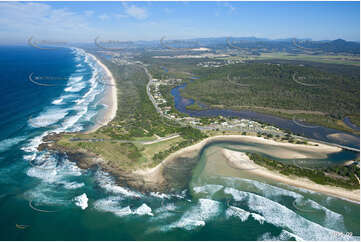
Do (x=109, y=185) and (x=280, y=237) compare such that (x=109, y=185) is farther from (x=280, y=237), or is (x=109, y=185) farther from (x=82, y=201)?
(x=280, y=237)

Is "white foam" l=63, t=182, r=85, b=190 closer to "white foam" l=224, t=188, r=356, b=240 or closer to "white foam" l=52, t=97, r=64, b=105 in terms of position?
"white foam" l=224, t=188, r=356, b=240

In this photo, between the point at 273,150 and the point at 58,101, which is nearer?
the point at 273,150

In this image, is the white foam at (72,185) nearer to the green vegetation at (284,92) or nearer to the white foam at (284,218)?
the white foam at (284,218)

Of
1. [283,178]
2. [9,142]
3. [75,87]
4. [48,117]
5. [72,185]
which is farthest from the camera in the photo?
[75,87]

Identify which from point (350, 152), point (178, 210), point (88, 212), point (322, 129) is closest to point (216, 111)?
point (322, 129)

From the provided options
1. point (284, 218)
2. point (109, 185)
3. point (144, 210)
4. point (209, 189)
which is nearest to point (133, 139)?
point (109, 185)

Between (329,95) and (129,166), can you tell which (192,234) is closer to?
(129,166)

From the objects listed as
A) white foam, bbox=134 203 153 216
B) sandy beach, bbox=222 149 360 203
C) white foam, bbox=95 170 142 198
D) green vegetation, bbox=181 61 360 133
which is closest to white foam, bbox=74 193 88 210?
white foam, bbox=95 170 142 198
